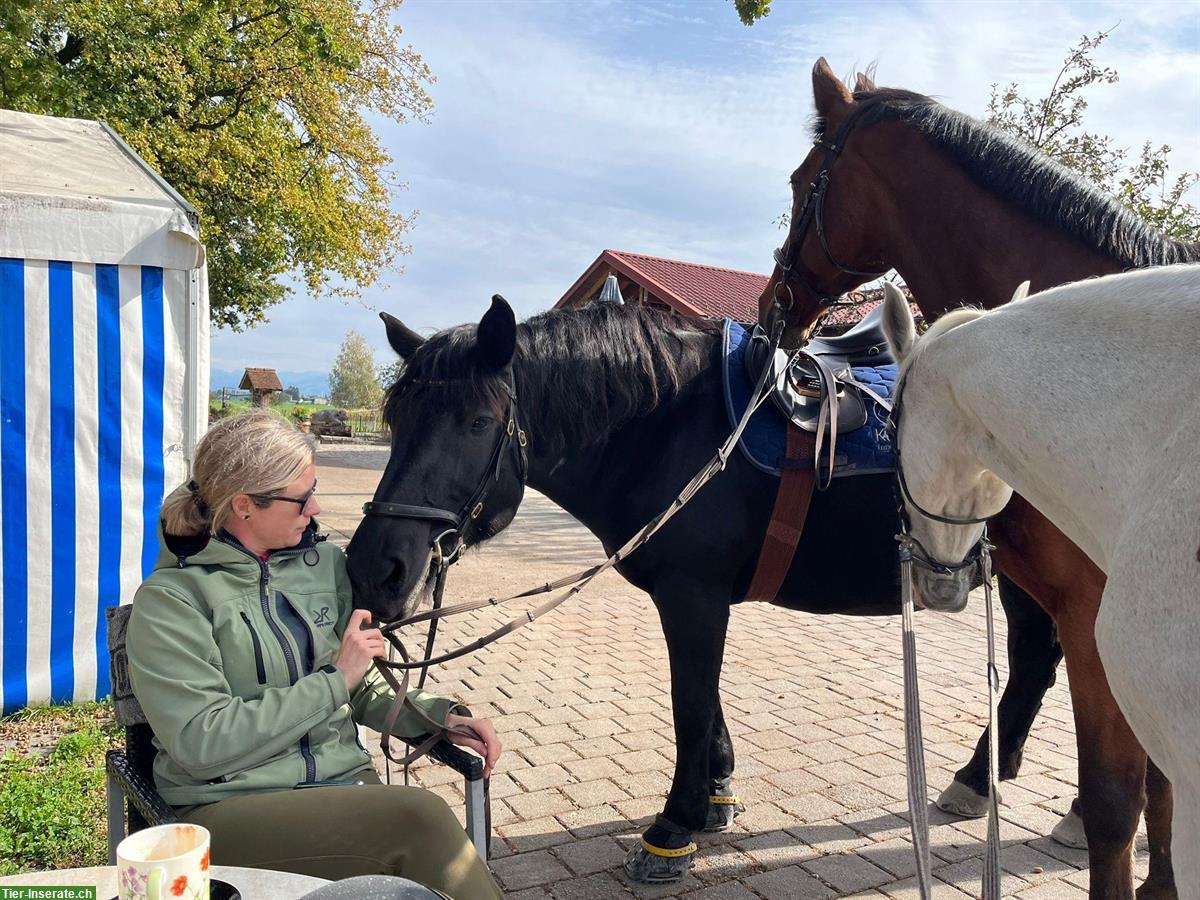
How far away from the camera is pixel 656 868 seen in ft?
9.18

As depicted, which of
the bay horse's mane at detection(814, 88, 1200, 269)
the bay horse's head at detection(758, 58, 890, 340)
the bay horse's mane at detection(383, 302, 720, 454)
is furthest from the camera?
the bay horse's head at detection(758, 58, 890, 340)

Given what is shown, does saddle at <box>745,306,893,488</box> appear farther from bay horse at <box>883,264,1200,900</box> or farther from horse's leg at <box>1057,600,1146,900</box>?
horse's leg at <box>1057,600,1146,900</box>

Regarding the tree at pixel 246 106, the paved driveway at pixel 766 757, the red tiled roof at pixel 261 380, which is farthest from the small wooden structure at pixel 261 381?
the paved driveway at pixel 766 757

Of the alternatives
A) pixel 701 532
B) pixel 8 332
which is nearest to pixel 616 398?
pixel 701 532

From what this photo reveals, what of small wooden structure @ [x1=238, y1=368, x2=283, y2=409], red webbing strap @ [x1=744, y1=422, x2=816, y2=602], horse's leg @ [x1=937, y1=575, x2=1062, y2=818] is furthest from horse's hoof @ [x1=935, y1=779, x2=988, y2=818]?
small wooden structure @ [x1=238, y1=368, x2=283, y2=409]

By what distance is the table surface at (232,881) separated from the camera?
1.31m

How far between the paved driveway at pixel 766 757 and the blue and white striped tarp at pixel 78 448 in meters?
1.94

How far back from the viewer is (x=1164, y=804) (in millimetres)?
2541

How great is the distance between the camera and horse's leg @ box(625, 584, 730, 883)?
9.04ft

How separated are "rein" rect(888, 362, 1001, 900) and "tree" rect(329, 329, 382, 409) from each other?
76.1 metres

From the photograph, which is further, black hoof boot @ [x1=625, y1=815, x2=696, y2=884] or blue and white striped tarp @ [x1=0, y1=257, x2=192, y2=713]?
blue and white striped tarp @ [x1=0, y1=257, x2=192, y2=713]

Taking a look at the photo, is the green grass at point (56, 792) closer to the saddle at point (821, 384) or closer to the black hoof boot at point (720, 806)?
the black hoof boot at point (720, 806)

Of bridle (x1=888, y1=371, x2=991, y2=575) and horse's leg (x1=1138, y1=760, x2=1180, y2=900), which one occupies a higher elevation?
bridle (x1=888, y1=371, x2=991, y2=575)

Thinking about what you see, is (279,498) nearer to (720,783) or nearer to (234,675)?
(234,675)
